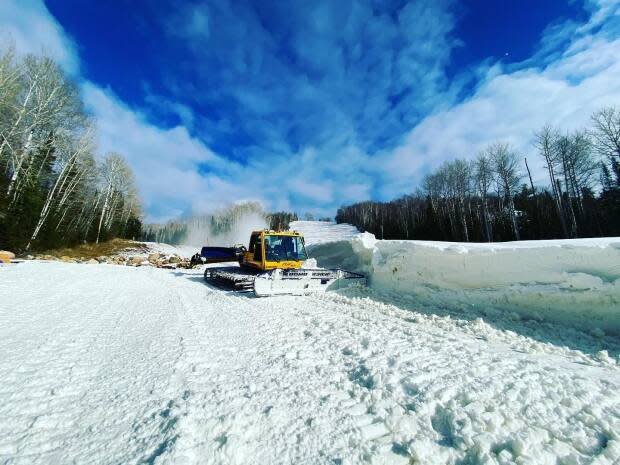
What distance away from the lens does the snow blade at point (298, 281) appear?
7713 mm

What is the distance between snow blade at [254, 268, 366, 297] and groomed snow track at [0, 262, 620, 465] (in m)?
2.79

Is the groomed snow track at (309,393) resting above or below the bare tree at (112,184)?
below

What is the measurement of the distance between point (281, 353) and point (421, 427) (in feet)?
6.50

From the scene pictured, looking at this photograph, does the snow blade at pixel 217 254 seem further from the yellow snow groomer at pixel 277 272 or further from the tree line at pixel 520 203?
the tree line at pixel 520 203

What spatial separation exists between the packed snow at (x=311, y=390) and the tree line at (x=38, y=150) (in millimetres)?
16578

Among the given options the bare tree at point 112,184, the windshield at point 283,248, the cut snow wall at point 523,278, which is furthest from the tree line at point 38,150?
the cut snow wall at point 523,278

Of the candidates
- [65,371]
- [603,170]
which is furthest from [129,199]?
[603,170]

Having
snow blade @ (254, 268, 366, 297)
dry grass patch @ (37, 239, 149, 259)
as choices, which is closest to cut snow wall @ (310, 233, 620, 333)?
snow blade @ (254, 268, 366, 297)

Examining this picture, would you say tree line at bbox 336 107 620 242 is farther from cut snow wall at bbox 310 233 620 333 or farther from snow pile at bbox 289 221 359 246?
cut snow wall at bbox 310 233 620 333

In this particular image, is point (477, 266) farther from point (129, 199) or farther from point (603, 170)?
point (129, 199)

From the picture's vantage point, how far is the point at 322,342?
4059mm

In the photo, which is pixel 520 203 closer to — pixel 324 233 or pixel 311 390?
pixel 324 233

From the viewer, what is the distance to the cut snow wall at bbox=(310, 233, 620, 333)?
4.50 metres

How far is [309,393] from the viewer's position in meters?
2.68
